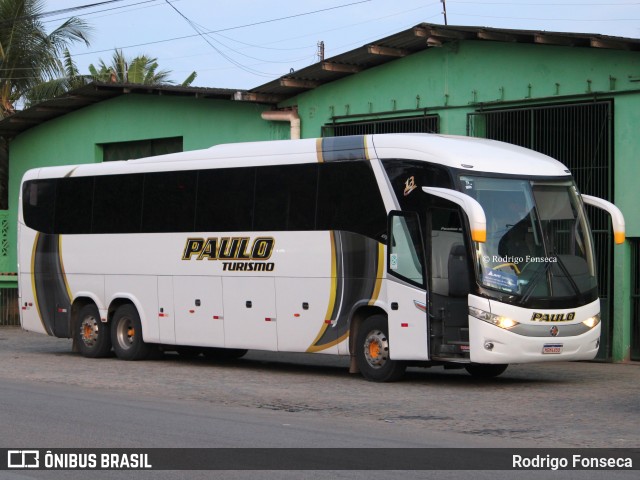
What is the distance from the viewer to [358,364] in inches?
700

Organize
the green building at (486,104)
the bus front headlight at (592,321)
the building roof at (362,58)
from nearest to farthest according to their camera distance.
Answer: the bus front headlight at (592,321) < the green building at (486,104) < the building roof at (362,58)

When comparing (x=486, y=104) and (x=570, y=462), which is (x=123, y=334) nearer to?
(x=486, y=104)

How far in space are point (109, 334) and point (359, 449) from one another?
40.1 ft

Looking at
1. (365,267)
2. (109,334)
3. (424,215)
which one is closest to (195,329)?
(109,334)

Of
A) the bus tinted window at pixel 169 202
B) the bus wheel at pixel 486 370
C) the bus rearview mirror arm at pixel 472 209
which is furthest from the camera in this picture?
the bus tinted window at pixel 169 202

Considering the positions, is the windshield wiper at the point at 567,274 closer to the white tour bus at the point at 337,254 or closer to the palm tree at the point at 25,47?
the white tour bus at the point at 337,254

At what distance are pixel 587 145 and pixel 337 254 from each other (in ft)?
20.5

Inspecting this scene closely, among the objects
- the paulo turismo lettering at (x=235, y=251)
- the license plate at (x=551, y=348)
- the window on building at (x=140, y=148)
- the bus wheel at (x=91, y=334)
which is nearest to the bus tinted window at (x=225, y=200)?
the paulo turismo lettering at (x=235, y=251)

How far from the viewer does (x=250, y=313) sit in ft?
63.0

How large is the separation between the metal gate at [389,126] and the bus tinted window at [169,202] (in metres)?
5.68

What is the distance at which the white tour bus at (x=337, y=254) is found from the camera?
53.4 feet

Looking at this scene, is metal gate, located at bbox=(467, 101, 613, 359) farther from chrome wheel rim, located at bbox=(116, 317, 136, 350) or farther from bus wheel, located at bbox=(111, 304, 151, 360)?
chrome wheel rim, located at bbox=(116, 317, 136, 350)

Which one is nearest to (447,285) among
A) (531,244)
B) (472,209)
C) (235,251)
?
(531,244)

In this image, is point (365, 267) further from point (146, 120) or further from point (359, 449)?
point (146, 120)
